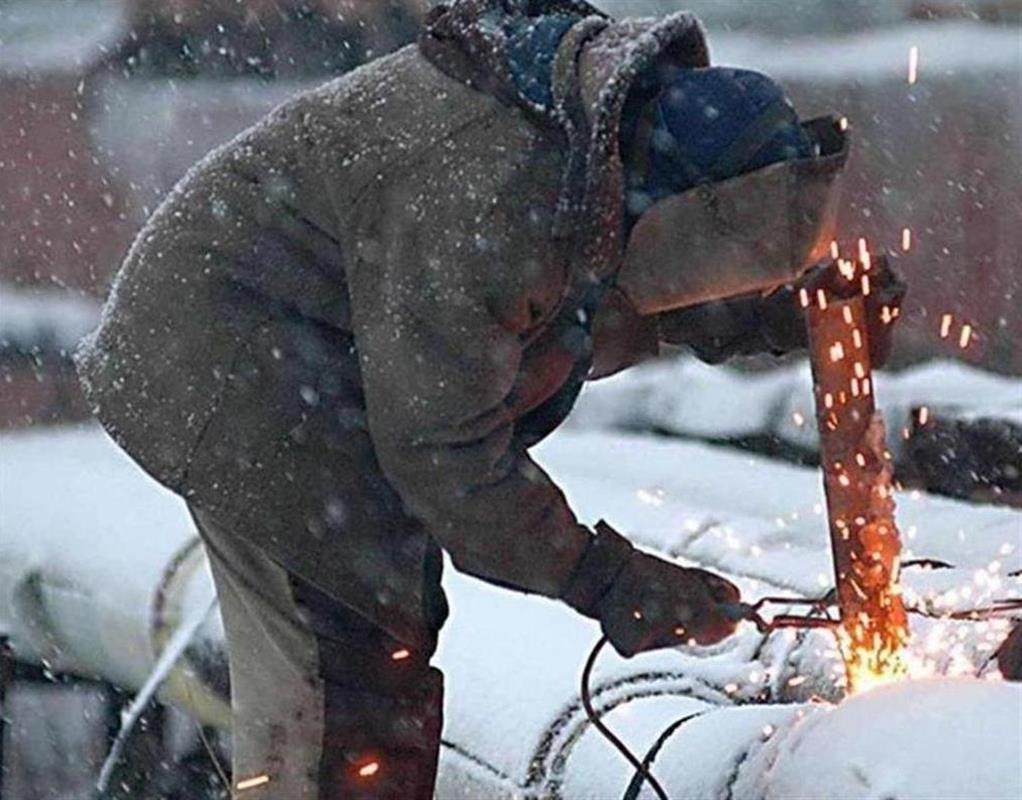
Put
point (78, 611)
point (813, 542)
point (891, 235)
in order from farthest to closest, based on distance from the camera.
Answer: point (891, 235) → point (78, 611) → point (813, 542)

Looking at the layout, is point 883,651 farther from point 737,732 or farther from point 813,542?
point 813,542

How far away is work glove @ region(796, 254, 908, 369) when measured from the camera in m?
2.72

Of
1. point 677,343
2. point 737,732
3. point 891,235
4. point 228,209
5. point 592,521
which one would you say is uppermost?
point 228,209

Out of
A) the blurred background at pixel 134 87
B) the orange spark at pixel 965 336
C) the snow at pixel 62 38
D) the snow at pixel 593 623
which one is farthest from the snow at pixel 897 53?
the snow at pixel 62 38

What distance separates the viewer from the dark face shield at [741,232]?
2559 mm

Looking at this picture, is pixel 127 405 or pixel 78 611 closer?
pixel 127 405

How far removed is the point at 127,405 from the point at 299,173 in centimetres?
40

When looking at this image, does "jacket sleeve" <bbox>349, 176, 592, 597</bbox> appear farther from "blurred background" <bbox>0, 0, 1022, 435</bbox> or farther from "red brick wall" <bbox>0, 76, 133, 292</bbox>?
"red brick wall" <bbox>0, 76, 133, 292</bbox>

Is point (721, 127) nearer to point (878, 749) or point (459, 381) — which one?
point (459, 381)

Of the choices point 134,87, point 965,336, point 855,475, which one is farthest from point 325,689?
point 134,87

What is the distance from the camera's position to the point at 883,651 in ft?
9.18

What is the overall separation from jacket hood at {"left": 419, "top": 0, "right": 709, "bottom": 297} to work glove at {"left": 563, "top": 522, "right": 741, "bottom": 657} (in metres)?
0.33

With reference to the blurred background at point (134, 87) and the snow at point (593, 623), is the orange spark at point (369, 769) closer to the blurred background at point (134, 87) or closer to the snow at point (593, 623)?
the snow at point (593, 623)

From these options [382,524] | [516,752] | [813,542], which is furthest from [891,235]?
[382,524]
